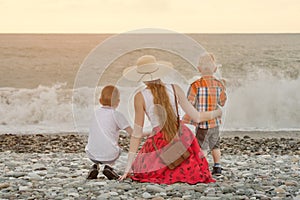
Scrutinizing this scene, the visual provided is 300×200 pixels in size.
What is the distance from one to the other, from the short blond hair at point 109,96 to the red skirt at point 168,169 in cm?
70

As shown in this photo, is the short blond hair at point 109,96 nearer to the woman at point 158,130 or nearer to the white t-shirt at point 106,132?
the white t-shirt at point 106,132

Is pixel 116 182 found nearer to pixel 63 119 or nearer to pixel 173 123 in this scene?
pixel 173 123

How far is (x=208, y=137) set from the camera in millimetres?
7562

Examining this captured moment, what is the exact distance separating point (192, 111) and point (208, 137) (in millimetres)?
823

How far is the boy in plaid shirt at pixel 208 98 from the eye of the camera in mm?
7488

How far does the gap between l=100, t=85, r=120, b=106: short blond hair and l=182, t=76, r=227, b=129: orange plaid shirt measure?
949 millimetres

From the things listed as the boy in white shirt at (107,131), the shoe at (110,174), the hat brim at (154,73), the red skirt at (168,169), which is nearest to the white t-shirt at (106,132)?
the boy in white shirt at (107,131)

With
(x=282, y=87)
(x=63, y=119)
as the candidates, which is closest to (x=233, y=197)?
(x=63, y=119)

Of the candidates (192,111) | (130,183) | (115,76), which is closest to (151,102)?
(192,111)

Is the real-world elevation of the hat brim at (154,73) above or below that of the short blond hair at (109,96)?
above

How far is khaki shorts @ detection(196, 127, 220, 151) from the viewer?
24.7ft

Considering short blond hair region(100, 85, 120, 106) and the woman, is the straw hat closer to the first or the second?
the woman

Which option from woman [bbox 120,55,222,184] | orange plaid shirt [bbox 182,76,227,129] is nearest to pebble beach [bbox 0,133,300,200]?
woman [bbox 120,55,222,184]

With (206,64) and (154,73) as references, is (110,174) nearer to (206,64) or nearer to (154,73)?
(154,73)
